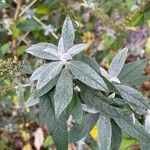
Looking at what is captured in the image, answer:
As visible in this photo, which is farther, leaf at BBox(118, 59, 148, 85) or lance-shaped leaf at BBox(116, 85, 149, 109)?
leaf at BBox(118, 59, 148, 85)

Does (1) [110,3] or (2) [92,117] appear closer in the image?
(2) [92,117]

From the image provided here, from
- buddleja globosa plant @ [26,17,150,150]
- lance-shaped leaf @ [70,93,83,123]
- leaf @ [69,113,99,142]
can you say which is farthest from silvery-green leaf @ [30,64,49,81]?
leaf @ [69,113,99,142]

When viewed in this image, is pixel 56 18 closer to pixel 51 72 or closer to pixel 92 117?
pixel 92 117

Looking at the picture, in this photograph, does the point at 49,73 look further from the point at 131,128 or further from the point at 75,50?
the point at 131,128

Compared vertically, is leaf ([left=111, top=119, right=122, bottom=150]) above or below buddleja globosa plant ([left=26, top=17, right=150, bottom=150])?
below

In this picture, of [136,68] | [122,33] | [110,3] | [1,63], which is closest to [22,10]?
[110,3]

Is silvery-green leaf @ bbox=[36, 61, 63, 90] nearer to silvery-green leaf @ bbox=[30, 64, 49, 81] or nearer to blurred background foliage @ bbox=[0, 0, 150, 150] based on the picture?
silvery-green leaf @ bbox=[30, 64, 49, 81]

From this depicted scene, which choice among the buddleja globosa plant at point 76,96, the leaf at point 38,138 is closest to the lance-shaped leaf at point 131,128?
the buddleja globosa plant at point 76,96
